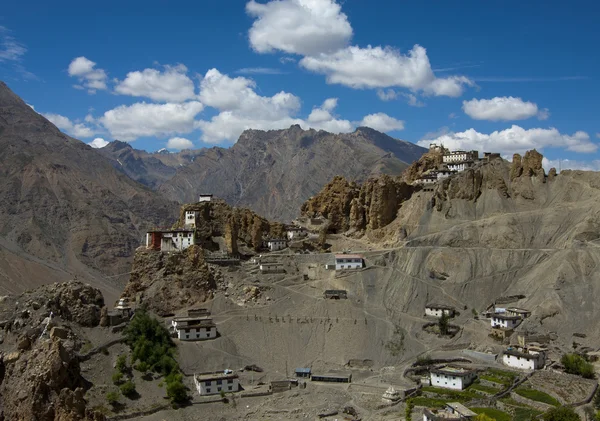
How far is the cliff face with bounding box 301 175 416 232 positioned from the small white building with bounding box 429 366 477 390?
46587 mm

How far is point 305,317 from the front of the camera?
293ft

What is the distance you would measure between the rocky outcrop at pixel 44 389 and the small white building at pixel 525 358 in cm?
4383

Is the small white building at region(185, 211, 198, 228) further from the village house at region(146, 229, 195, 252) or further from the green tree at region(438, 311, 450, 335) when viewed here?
the green tree at region(438, 311, 450, 335)

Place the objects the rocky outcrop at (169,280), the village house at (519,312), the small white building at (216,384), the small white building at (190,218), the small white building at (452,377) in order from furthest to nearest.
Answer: the small white building at (190,218), the rocky outcrop at (169,280), the village house at (519,312), the small white building at (216,384), the small white building at (452,377)

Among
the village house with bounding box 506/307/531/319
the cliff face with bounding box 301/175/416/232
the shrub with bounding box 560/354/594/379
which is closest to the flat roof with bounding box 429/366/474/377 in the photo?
the shrub with bounding box 560/354/594/379

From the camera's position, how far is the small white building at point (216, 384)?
71.7 m

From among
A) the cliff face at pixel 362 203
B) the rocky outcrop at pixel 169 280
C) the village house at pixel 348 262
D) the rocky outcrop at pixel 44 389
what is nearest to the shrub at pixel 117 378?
the rocky outcrop at pixel 44 389

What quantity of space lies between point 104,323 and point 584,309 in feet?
194

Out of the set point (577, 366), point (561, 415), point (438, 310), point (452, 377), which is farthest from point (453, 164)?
point (561, 415)

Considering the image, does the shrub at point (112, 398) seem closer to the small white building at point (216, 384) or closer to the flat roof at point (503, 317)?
the small white building at point (216, 384)

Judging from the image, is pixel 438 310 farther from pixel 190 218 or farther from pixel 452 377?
pixel 190 218

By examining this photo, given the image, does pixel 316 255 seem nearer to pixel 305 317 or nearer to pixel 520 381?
pixel 305 317

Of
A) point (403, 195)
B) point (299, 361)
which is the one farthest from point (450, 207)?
point (299, 361)

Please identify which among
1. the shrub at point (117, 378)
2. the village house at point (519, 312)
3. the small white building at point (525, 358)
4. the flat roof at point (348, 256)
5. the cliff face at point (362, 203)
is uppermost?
the cliff face at point (362, 203)
